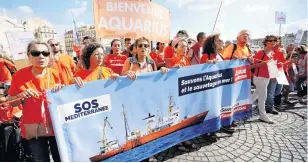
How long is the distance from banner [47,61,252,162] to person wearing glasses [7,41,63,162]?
0.12 m

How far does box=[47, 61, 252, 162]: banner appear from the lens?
2.59 m

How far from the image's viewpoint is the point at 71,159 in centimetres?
260

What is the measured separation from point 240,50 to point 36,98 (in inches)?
162

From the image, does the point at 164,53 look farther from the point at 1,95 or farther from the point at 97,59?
the point at 1,95

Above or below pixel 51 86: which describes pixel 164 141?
below

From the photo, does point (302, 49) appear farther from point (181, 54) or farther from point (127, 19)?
point (127, 19)

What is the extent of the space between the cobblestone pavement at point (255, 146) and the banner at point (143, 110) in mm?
356

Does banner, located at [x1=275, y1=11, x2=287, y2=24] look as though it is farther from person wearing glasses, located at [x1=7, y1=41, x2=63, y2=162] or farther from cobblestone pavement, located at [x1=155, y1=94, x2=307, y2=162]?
person wearing glasses, located at [x1=7, y1=41, x2=63, y2=162]

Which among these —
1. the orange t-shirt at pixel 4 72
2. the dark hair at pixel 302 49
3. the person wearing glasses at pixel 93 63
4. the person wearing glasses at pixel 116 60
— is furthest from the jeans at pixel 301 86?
the orange t-shirt at pixel 4 72

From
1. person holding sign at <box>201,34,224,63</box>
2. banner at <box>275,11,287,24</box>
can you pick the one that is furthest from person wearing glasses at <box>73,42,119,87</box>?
banner at <box>275,11,287,24</box>

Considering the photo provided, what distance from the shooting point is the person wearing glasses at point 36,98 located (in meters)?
2.39

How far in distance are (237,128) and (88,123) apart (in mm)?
3565

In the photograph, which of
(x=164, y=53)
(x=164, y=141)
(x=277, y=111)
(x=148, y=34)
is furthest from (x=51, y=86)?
(x=277, y=111)

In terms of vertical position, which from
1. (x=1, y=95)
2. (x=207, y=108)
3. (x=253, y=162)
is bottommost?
(x=253, y=162)
